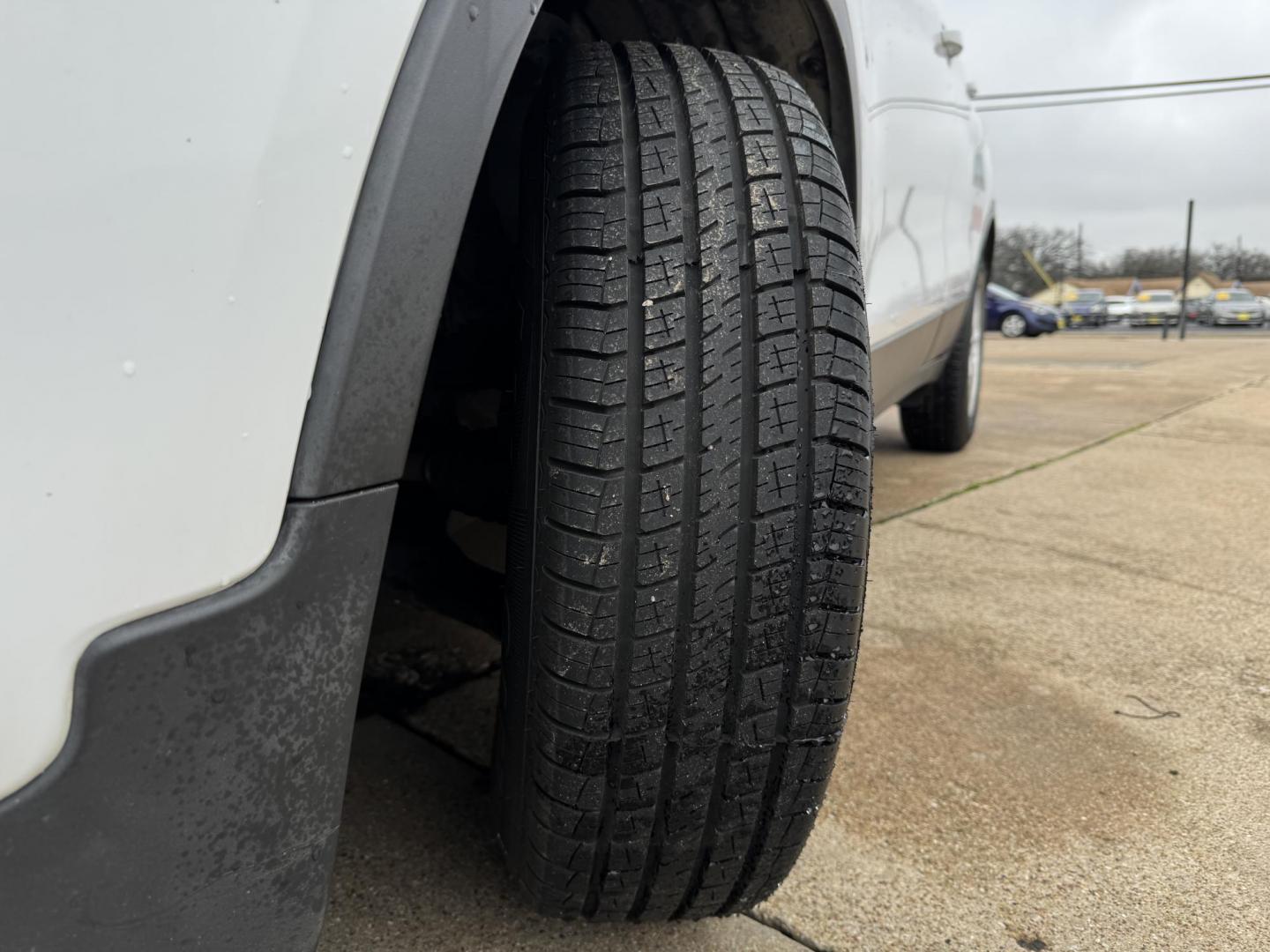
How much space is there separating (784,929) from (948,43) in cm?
193

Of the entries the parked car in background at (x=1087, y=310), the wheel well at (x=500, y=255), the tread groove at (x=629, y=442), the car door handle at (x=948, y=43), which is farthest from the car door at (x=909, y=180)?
the parked car in background at (x=1087, y=310)

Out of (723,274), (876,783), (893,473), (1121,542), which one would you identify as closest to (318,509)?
(723,274)

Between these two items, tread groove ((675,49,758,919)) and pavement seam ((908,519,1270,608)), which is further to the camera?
pavement seam ((908,519,1270,608))

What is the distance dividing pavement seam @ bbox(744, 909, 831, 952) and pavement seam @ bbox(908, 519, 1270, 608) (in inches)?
64.4

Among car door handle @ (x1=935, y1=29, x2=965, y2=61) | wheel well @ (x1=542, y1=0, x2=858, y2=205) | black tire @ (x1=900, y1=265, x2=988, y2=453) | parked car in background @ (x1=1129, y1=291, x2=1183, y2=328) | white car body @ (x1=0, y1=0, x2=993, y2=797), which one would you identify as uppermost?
car door handle @ (x1=935, y1=29, x2=965, y2=61)

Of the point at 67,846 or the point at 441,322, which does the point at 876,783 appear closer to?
the point at 441,322

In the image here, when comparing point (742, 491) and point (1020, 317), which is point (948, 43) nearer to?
point (742, 491)

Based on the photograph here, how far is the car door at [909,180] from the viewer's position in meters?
1.52

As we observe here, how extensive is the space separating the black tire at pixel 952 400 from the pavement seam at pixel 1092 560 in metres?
0.88

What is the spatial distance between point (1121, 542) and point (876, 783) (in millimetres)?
1644

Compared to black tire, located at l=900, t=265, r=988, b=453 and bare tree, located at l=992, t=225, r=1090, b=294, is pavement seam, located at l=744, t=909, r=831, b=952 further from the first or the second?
bare tree, located at l=992, t=225, r=1090, b=294

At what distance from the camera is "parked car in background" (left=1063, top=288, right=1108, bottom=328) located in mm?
31922

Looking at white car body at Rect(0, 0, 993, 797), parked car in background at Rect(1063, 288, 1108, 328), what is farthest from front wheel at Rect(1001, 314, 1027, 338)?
white car body at Rect(0, 0, 993, 797)

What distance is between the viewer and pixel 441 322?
1.22 m
